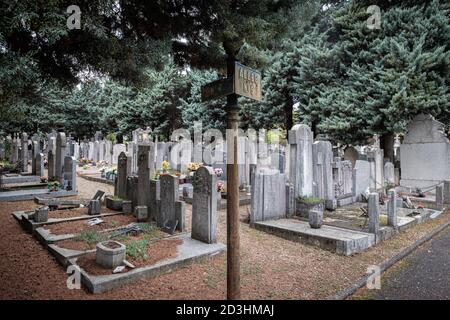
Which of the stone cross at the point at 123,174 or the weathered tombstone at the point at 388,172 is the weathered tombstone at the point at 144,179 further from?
the weathered tombstone at the point at 388,172

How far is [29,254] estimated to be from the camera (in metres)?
5.19

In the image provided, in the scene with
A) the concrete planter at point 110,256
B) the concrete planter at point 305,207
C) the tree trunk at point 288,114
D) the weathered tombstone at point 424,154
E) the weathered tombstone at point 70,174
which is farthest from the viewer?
the tree trunk at point 288,114

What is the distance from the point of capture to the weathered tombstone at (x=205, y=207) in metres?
5.74

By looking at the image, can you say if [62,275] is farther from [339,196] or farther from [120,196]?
[339,196]

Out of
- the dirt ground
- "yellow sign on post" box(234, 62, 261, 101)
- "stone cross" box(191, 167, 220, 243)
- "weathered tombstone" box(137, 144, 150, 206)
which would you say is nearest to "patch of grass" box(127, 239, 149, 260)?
the dirt ground

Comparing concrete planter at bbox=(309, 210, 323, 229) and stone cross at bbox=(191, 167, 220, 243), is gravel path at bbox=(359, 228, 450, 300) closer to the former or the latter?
concrete planter at bbox=(309, 210, 323, 229)

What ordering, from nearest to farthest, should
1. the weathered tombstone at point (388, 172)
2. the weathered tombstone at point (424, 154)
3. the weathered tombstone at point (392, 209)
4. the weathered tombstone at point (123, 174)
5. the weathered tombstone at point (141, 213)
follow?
1. the weathered tombstone at point (392, 209)
2. the weathered tombstone at point (141, 213)
3. the weathered tombstone at point (123, 174)
4. the weathered tombstone at point (424, 154)
5. the weathered tombstone at point (388, 172)

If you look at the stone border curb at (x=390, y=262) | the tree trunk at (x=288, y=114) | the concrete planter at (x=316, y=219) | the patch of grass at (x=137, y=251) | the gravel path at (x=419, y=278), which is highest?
the tree trunk at (x=288, y=114)

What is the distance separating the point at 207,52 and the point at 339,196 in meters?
7.58

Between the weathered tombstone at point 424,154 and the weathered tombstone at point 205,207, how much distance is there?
11109 mm

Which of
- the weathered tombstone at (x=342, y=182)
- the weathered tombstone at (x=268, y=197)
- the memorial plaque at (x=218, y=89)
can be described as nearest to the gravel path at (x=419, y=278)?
the weathered tombstone at (x=268, y=197)

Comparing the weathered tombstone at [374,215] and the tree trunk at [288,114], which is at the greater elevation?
the tree trunk at [288,114]

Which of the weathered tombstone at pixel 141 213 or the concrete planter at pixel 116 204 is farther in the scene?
the concrete planter at pixel 116 204
